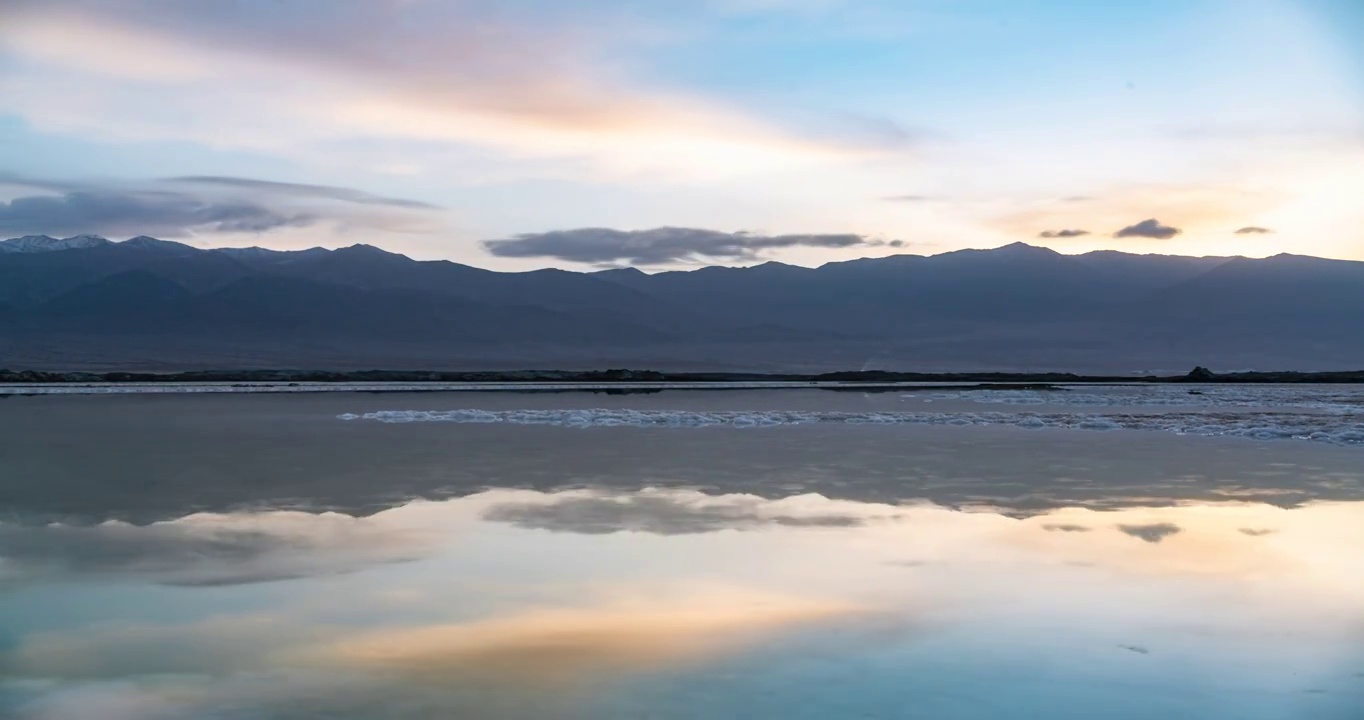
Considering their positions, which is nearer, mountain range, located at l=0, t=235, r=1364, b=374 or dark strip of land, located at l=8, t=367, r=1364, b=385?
Answer: dark strip of land, located at l=8, t=367, r=1364, b=385

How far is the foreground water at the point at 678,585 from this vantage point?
6016 millimetres

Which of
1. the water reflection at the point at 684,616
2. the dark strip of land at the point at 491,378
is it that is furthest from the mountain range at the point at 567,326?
the water reflection at the point at 684,616

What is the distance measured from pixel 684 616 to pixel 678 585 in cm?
83

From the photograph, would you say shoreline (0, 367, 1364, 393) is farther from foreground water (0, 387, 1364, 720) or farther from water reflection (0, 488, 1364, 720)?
water reflection (0, 488, 1364, 720)

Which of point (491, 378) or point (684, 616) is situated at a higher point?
point (491, 378)

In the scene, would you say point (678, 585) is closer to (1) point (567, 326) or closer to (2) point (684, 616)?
(2) point (684, 616)

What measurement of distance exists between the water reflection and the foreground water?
0.03m

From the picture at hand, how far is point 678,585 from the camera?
835cm

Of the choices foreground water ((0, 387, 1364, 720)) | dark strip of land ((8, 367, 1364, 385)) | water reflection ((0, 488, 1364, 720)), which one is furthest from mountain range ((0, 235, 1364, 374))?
water reflection ((0, 488, 1364, 720))

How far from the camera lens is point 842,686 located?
6098 millimetres

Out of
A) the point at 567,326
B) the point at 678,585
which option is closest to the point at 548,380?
the point at 678,585

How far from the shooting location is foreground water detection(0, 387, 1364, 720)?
602 centimetres

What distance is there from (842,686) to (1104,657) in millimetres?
1483

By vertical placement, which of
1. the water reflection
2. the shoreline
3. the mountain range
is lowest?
the water reflection
